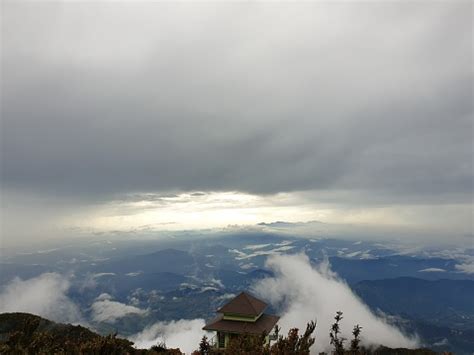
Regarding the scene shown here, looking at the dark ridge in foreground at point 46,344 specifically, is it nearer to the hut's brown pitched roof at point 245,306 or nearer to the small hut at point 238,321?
the small hut at point 238,321

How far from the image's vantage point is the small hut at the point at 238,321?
40.7 m

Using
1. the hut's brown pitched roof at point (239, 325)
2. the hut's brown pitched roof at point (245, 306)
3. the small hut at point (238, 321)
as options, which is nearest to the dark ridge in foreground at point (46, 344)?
the hut's brown pitched roof at point (239, 325)

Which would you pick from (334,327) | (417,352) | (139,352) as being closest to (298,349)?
(139,352)

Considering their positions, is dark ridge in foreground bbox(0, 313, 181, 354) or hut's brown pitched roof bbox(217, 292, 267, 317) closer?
dark ridge in foreground bbox(0, 313, 181, 354)

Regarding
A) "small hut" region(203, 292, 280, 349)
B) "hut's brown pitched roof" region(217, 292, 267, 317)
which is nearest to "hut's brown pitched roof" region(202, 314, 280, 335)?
"small hut" region(203, 292, 280, 349)

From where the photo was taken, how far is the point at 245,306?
43.1m

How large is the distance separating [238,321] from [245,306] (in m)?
2.14

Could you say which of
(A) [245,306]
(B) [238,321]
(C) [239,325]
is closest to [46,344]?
(C) [239,325]

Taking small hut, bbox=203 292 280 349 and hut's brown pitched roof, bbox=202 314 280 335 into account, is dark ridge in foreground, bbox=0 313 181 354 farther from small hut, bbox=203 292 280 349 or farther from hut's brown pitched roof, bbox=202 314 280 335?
small hut, bbox=203 292 280 349

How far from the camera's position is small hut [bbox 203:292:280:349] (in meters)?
40.7

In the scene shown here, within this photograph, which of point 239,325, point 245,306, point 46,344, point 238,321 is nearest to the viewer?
point 46,344

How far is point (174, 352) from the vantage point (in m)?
16.8

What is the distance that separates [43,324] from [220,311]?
2792 centimetres

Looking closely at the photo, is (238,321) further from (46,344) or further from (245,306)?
(46,344)
